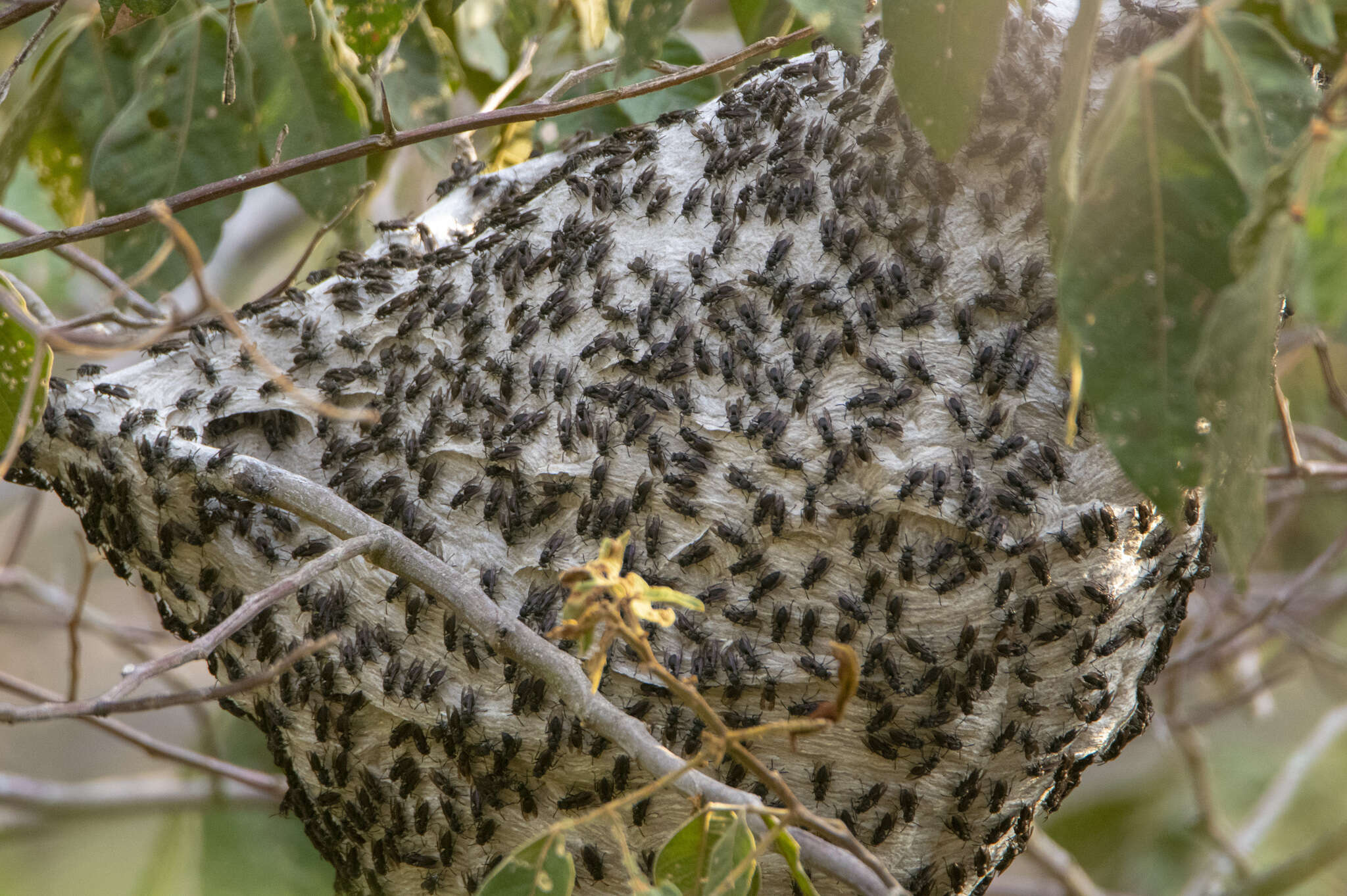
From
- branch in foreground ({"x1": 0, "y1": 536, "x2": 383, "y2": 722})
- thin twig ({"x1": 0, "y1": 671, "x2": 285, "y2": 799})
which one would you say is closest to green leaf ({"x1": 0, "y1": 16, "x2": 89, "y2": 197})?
thin twig ({"x1": 0, "y1": 671, "x2": 285, "y2": 799})

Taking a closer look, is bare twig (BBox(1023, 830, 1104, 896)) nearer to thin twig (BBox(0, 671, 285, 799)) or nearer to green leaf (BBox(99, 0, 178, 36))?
thin twig (BBox(0, 671, 285, 799))

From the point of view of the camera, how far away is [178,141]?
7.59 ft

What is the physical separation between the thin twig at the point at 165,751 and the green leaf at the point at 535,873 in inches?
45.8

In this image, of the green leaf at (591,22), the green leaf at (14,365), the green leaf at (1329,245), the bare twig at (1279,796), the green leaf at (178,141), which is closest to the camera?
the green leaf at (1329,245)

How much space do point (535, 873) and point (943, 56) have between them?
118cm

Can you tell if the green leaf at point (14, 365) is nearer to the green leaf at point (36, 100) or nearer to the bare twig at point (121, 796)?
the green leaf at point (36, 100)

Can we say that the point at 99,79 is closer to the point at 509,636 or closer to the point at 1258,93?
the point at 509,636

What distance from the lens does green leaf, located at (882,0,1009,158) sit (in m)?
1.29

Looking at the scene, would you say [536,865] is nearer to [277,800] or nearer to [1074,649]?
[1074,649]

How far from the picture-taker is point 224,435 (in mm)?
1933

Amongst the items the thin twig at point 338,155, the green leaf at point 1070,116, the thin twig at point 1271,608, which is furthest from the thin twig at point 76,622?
the thin twig at point 1271,608

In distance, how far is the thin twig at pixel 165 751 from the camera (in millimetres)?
2271

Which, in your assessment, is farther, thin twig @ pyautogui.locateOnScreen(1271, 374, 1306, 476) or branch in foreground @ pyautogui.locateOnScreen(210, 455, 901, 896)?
thin twig @ pyautogui.locateOnScreen(1271, 374, 1306, 476)

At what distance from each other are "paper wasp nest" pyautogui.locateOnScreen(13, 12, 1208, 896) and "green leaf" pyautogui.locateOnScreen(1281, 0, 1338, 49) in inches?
21.0
